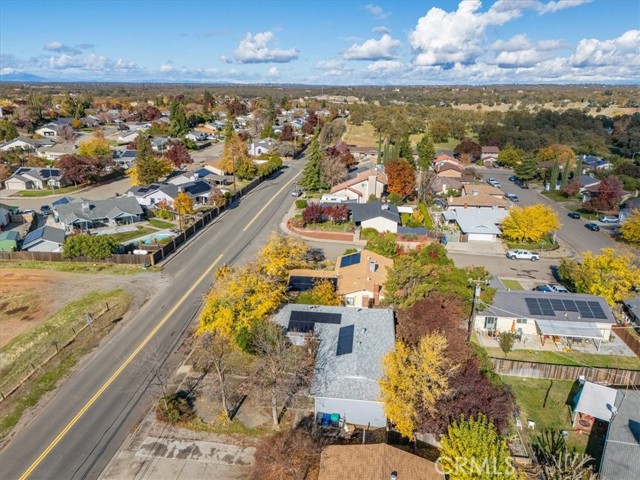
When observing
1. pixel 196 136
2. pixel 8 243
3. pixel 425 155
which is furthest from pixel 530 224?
pixel 196 136

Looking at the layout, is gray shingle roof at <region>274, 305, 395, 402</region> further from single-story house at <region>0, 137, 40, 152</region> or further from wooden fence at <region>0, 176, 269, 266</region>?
single-story house at <region>0, 137, 40, 152</region>

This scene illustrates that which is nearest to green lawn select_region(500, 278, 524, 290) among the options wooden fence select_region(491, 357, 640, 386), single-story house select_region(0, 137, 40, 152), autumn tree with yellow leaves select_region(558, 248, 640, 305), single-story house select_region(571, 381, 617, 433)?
autumn tree with yellow leaves select_region(558, 248, 640, 305)

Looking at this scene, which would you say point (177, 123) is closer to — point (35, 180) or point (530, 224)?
point (35, 180)

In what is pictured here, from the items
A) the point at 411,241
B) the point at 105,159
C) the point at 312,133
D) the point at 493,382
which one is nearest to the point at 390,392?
the point at 493,382

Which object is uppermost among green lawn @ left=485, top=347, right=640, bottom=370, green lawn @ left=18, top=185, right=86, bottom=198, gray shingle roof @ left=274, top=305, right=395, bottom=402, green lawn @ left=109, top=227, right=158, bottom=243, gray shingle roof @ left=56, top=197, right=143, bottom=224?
gray shingle roof @ left=274, top=305, right=395, bottom=402

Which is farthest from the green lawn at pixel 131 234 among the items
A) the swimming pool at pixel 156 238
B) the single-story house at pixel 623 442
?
the single-story house at pixel 623 442
